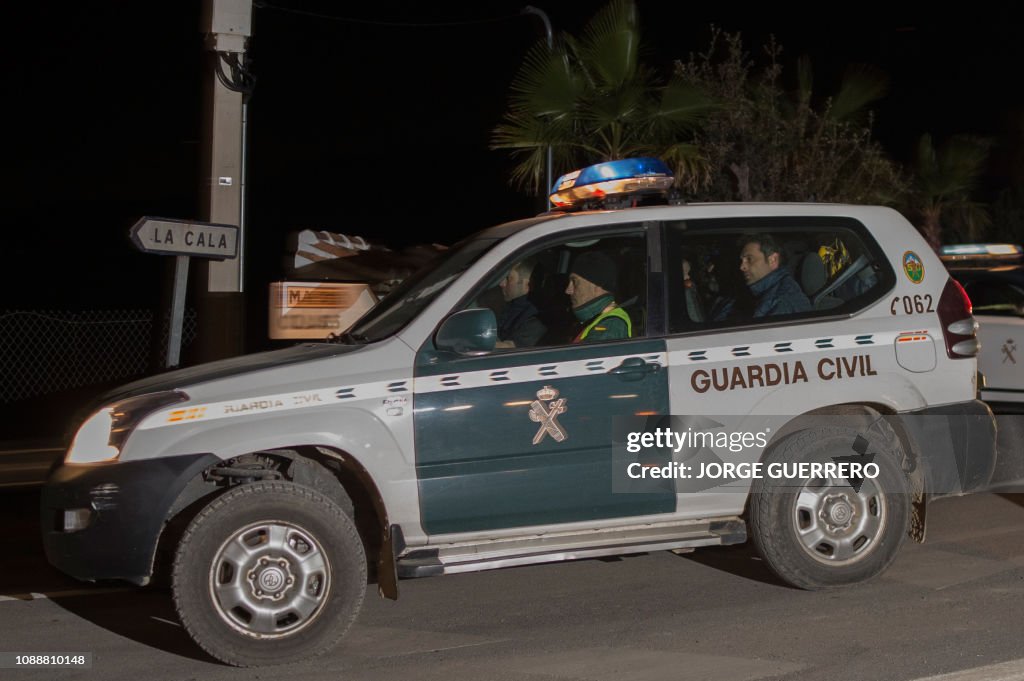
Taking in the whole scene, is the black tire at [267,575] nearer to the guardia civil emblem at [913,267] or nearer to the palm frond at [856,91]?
the guardia civil emblem at [913,267]

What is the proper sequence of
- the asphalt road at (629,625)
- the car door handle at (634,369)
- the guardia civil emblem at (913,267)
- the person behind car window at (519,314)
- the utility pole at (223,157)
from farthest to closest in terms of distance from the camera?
the utility pole at (223,157) < the guardia civil emblem at (913,267) < the person behind car window at (519,314) < the car door handle at (634,369) < the asphalt road at (629,625)

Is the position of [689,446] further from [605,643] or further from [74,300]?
[74,300]

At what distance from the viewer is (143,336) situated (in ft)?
70.9

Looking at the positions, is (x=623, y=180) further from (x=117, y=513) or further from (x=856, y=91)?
(x=856, y=91)

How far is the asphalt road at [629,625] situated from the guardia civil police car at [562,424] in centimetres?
27

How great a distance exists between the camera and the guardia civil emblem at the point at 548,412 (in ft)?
17.6

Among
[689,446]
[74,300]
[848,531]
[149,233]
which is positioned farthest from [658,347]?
[74,300]

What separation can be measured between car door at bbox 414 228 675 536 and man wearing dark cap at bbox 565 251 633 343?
17cm

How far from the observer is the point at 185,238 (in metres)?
8.95

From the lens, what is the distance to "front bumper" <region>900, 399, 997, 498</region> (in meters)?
6.05

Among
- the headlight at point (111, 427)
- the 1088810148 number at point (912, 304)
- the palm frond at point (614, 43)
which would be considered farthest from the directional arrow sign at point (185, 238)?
the palm frond at point (614, 43)

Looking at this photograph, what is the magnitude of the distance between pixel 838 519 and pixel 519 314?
1829 millimetres

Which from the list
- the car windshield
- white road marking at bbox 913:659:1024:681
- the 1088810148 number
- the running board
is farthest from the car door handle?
white road marking at bbox 913:659:1024:681

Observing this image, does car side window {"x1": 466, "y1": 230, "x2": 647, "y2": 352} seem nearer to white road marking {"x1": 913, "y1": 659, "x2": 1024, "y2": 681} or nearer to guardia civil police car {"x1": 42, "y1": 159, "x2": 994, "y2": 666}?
guardia civil police car {"x1": 42, "y1": 159, "x2": 994, "y2": 666}
